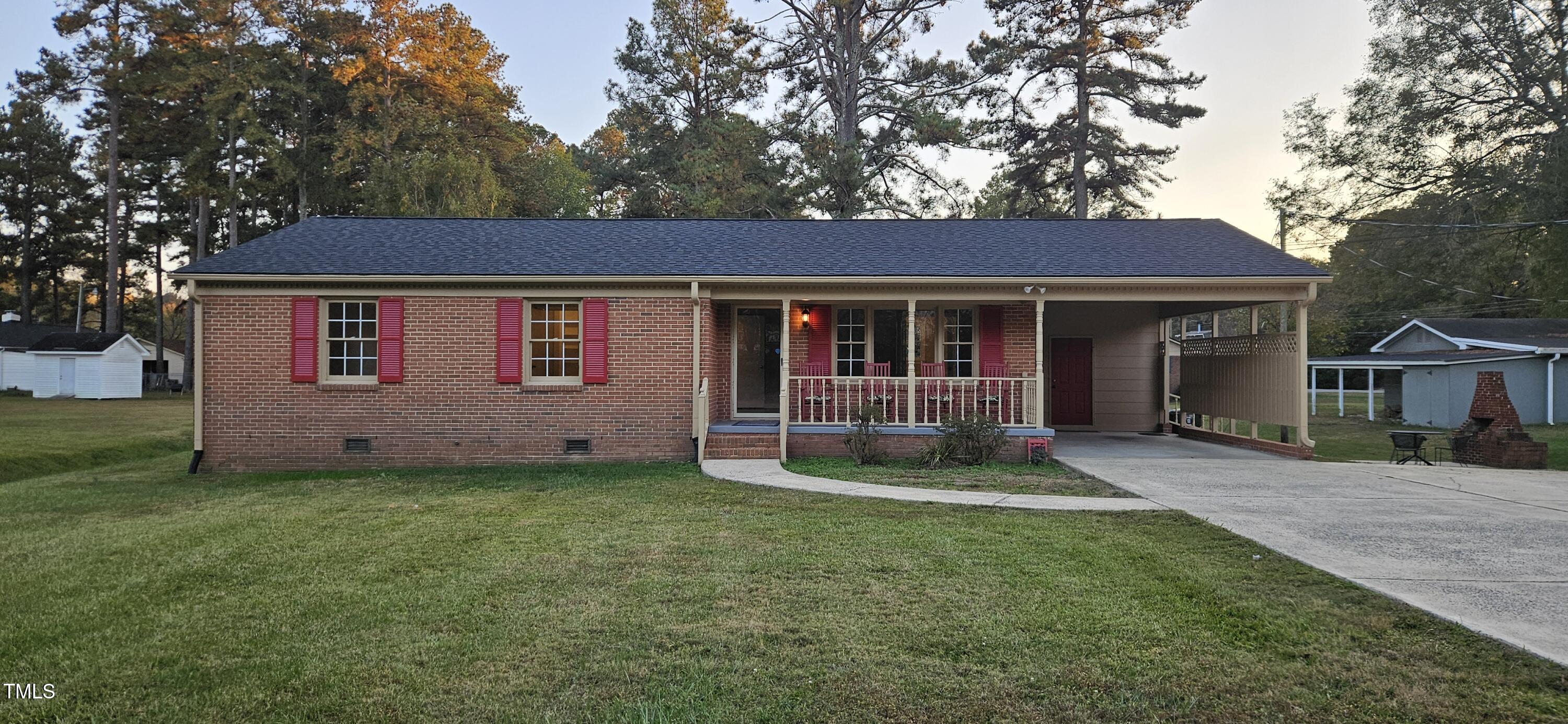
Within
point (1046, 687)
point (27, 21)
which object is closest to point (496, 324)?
point (1046, 687)

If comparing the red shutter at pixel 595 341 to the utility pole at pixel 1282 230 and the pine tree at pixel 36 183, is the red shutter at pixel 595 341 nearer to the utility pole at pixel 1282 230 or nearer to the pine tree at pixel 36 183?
the utility pole at pixel 1282 230

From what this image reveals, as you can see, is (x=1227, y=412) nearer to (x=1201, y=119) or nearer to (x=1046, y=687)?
(x=1046, y=687)

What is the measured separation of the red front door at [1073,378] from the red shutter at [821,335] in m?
5.08

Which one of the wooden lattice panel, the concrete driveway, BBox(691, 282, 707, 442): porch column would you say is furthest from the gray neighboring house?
BBox(691, 282, 707, 442): porch column

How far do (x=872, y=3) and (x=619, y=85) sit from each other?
1009 centimetres

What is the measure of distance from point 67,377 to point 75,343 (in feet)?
4.66

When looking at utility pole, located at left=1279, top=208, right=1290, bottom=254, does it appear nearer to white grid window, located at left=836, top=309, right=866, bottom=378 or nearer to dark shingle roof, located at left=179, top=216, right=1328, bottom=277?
dark shingle roof, located at left=179, top=216, right=1328, bottom=277

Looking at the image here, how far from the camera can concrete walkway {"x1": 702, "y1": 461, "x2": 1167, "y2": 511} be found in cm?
784

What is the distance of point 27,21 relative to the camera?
3181cm

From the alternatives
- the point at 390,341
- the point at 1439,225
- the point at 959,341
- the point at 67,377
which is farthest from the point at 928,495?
the point at 67,377

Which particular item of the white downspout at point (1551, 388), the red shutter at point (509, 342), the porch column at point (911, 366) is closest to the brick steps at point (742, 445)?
the porch column at point (911, 366)

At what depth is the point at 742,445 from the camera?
11875mm

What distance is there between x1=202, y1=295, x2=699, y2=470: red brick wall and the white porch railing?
193cm

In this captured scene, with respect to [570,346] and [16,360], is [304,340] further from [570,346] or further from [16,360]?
[16,360]
